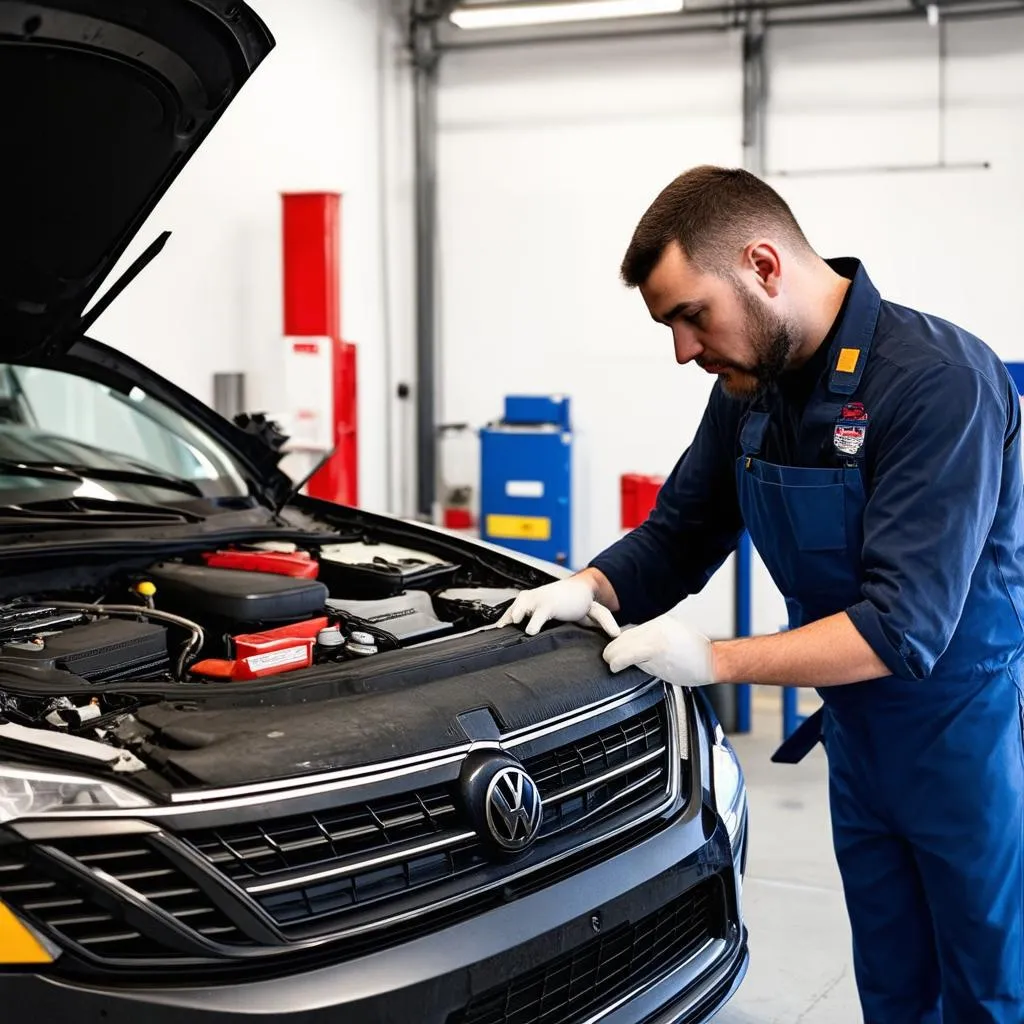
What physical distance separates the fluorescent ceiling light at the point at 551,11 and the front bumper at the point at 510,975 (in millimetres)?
4297

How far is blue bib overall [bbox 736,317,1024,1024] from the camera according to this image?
1724mm

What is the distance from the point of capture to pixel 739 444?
6.54 ft

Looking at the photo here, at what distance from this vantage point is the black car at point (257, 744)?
50.1 inches

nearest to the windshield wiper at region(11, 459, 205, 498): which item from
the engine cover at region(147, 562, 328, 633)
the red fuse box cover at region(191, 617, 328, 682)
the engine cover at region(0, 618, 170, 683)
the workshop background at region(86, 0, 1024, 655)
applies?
the engine cover at region(147, 562, 328, 633)

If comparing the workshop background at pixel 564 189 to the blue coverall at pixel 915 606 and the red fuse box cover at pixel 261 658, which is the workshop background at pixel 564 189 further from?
the blue coverall at pixel 915 606

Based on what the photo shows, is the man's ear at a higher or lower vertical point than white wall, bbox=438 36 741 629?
lower

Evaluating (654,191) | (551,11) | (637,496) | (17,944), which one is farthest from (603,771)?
(654,191)

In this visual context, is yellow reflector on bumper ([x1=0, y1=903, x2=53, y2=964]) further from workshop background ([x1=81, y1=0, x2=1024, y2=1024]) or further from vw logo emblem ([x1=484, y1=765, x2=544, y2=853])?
workshop background ([x1=81, y1=0, x2=1024, y2=1024])

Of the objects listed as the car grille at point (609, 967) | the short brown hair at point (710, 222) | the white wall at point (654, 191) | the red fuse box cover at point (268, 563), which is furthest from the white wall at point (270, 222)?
the car grille at point (609, 967)

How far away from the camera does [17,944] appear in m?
1.21

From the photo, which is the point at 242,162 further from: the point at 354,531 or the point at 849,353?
the point at 849,353

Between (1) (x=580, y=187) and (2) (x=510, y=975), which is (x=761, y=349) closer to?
(2) (x=510, y=975)

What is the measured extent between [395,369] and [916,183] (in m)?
2.76

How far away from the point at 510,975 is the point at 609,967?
26cm
